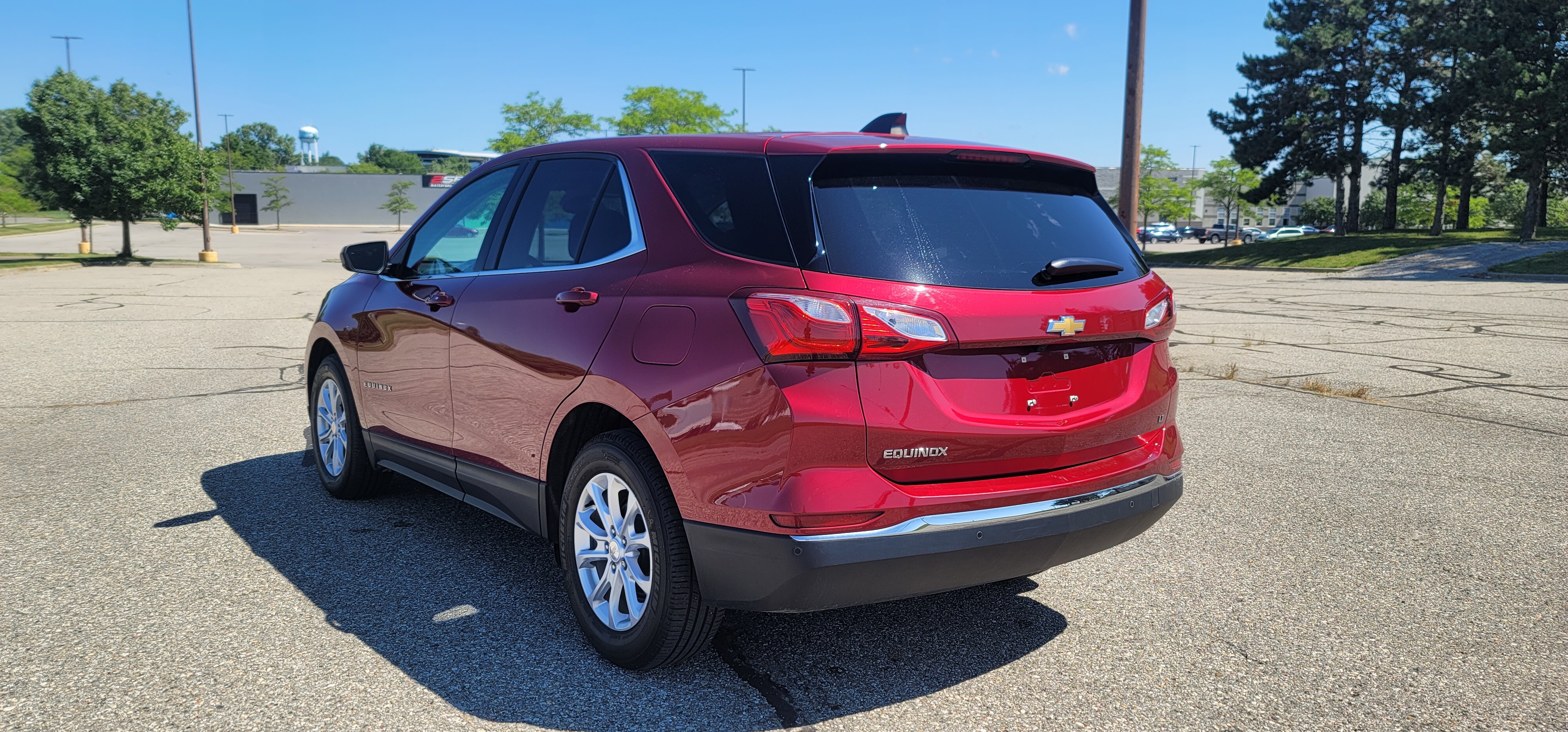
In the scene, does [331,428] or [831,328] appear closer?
[831,328]

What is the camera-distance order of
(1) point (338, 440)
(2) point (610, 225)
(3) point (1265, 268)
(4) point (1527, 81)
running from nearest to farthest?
(2) point (610, 225) → (1) point (338, 440) → (4) point (1527, 81) → (3) point (1265, 268)

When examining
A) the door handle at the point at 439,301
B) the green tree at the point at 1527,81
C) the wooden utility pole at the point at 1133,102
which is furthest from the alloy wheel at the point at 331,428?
the green tree at the point at 1527,81

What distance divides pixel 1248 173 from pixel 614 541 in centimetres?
7771

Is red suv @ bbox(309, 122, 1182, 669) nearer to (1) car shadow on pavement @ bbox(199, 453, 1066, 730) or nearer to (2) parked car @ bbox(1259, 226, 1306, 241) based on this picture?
(1) car shadow on pavement @ bbox(199, 453, 1066, 730)

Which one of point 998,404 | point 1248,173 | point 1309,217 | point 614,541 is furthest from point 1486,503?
point 1309,217

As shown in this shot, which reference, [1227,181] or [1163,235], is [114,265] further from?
[1163,235]

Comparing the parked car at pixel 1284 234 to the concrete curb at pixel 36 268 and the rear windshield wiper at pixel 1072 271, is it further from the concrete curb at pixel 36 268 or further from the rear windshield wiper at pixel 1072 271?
the rear windshield wiper at pixel 1072 271

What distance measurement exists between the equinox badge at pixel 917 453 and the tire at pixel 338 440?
3.13 m

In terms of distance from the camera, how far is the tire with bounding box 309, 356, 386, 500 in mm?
5051

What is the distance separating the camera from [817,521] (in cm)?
268

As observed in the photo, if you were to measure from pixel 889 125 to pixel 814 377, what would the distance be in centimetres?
144

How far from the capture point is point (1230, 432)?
7.15 metres

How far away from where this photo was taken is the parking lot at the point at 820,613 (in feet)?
9.87

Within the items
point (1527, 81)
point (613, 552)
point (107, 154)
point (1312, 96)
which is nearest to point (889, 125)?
point (613, 552)
